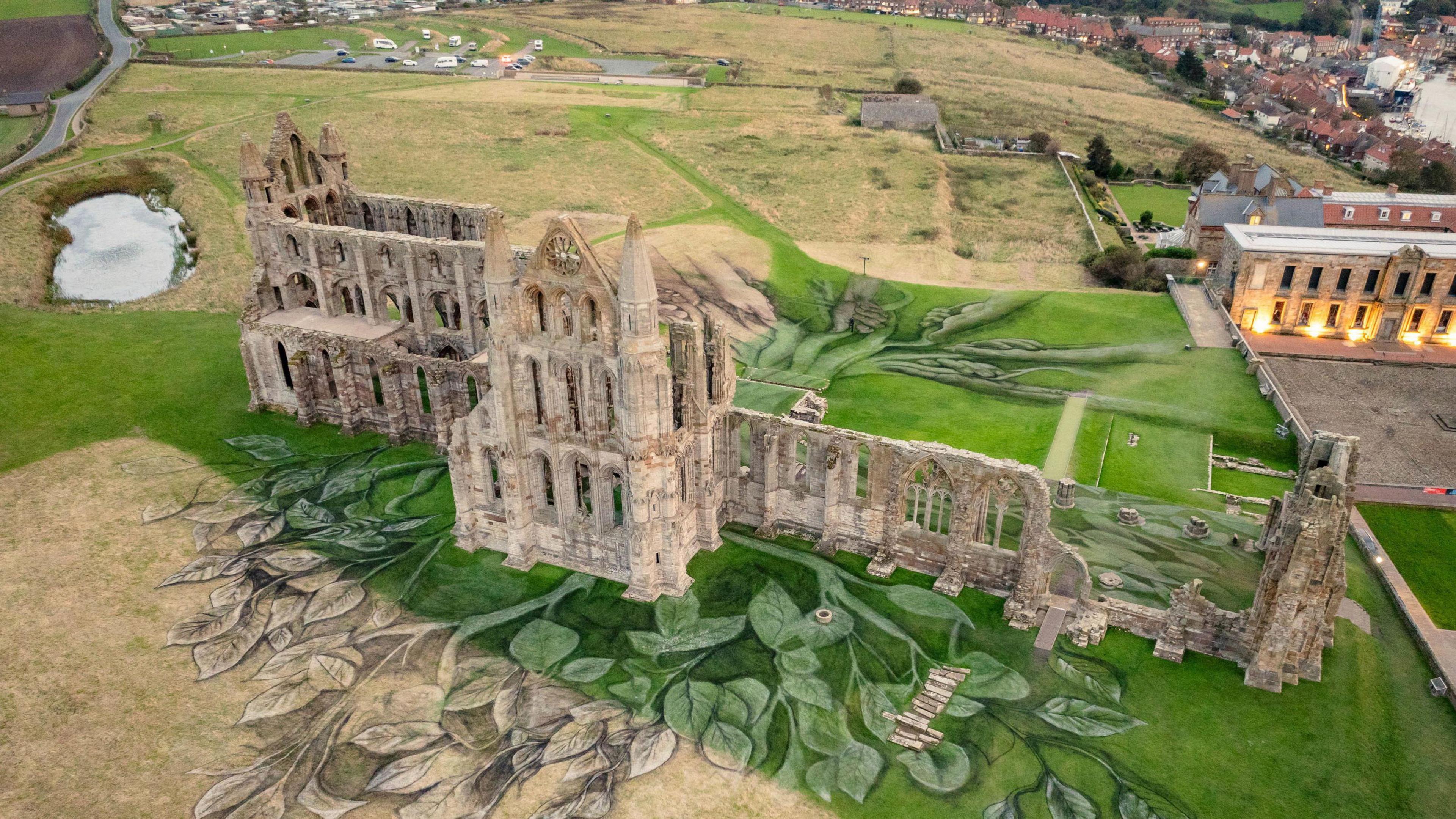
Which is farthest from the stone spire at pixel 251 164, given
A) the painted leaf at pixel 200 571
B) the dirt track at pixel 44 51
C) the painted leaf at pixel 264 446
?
the dirt track at pixel 44 51

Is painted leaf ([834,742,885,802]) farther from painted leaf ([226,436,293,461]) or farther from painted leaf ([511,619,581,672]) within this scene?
painted leaf ([226,436,293,461])

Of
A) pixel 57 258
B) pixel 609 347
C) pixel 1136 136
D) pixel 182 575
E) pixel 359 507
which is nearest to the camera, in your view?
pixel 609 347

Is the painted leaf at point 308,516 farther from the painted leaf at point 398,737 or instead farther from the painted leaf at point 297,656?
the painted leaf at point 398,737

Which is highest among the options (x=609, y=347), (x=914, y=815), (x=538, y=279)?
(x=538, y=279)

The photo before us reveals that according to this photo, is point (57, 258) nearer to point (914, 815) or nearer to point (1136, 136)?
point (914, 815)

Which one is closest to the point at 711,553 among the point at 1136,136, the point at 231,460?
the point at 231,460

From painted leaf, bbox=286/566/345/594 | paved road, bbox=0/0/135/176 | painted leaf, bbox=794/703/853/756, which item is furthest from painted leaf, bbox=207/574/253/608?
paved road, bbox=0/0/135/176
